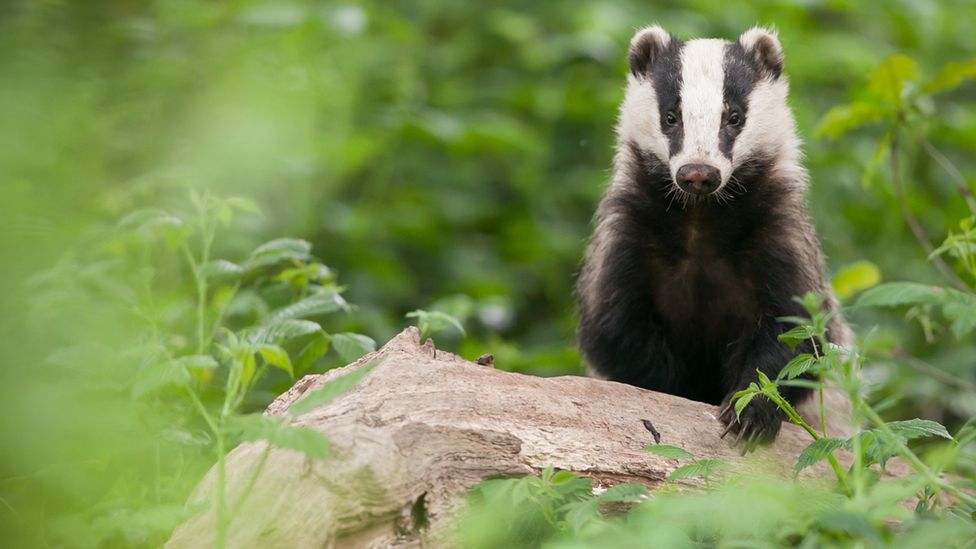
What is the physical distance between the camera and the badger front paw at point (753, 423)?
3.50 m

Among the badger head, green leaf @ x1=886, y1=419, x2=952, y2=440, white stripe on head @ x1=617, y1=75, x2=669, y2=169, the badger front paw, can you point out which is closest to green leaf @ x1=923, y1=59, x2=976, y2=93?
the badger head

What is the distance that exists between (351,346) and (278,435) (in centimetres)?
120

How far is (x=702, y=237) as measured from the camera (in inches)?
169

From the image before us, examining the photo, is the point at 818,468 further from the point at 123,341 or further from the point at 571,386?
the point at 123,341

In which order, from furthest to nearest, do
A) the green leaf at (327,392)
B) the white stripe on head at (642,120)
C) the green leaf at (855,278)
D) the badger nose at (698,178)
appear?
the green leaf at (855,278), the white stripe on head at (642,120), the badger nose at (698,178), the green leaf at (327,392)

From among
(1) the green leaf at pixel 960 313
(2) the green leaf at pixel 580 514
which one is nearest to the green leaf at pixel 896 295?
(1) the green leaf at pixel 960 313

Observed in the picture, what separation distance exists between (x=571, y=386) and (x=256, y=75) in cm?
334

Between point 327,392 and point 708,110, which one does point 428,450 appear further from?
point 708,110

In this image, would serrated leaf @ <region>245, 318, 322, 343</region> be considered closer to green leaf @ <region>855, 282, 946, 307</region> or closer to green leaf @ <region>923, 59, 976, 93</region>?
green leaf @ <region>855, 282, 946, 307</region>

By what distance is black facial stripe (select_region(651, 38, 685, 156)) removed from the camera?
4.18 m

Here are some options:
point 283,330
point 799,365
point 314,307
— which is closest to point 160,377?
point 283,330

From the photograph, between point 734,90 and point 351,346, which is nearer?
point 351,346

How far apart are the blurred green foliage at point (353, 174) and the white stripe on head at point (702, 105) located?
26.1 inches

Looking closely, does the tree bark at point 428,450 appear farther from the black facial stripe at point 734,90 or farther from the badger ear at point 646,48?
the badger ear at point 646,48
